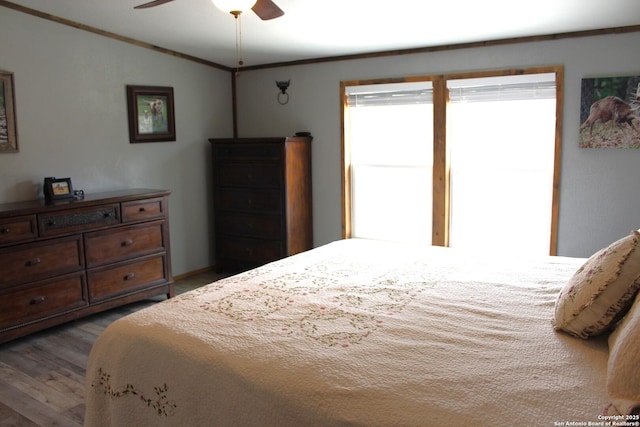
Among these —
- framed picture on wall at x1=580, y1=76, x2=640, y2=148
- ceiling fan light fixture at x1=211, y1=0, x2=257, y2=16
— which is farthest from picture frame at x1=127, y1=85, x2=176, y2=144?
framed picture on wall at x1=580, y1=76, x2=640, y2=148

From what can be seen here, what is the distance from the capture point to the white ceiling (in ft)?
11.7

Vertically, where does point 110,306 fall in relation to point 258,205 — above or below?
below

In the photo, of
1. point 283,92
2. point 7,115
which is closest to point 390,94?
point 283,92

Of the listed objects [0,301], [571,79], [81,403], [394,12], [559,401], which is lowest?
[81,403]

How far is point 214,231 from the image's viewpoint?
5691 mm

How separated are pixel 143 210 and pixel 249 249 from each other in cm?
127

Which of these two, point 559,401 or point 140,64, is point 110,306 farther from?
point 559,401

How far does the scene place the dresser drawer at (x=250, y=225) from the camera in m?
5.12

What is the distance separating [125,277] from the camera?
429 centimetres

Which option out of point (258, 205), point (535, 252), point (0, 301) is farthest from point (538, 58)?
point (0, 301)

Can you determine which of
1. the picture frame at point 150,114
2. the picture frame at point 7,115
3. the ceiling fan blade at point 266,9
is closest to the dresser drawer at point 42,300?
the picture frame at point 7,115

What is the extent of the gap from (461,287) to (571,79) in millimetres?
2386

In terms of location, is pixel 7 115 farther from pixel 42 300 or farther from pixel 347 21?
pixel 347 21

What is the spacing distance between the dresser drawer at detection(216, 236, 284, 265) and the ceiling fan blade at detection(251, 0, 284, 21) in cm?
263
